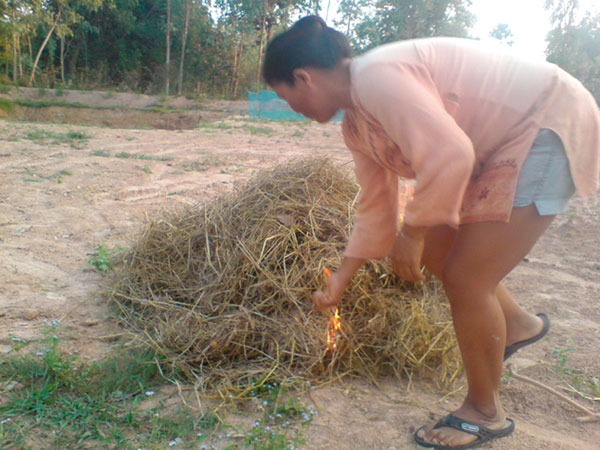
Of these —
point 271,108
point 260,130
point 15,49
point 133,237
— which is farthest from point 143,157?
point 15,49

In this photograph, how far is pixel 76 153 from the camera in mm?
6887

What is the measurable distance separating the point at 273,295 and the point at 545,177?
1.34 m

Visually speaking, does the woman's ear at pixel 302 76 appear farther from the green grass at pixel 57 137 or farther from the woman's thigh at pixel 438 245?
the green grass at pixel 57 137

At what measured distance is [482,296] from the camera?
5.05 ft

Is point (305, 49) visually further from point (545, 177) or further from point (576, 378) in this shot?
point (576, 378)

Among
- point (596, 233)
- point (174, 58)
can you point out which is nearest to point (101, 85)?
point (174, 58)

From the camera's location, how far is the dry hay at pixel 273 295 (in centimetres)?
Result: 219

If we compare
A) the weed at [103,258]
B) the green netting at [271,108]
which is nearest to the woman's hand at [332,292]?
the weed at [103,258]

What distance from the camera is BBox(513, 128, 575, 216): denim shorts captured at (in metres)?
1.40

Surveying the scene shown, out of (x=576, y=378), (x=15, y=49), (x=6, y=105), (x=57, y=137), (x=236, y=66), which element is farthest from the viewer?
(x=236, y=66)

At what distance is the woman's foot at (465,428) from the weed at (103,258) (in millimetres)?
2182

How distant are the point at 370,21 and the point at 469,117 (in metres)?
25.8

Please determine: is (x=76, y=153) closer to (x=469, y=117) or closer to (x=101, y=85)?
(x=469, y=117)

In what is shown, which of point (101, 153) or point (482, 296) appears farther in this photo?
point (101, 153)
